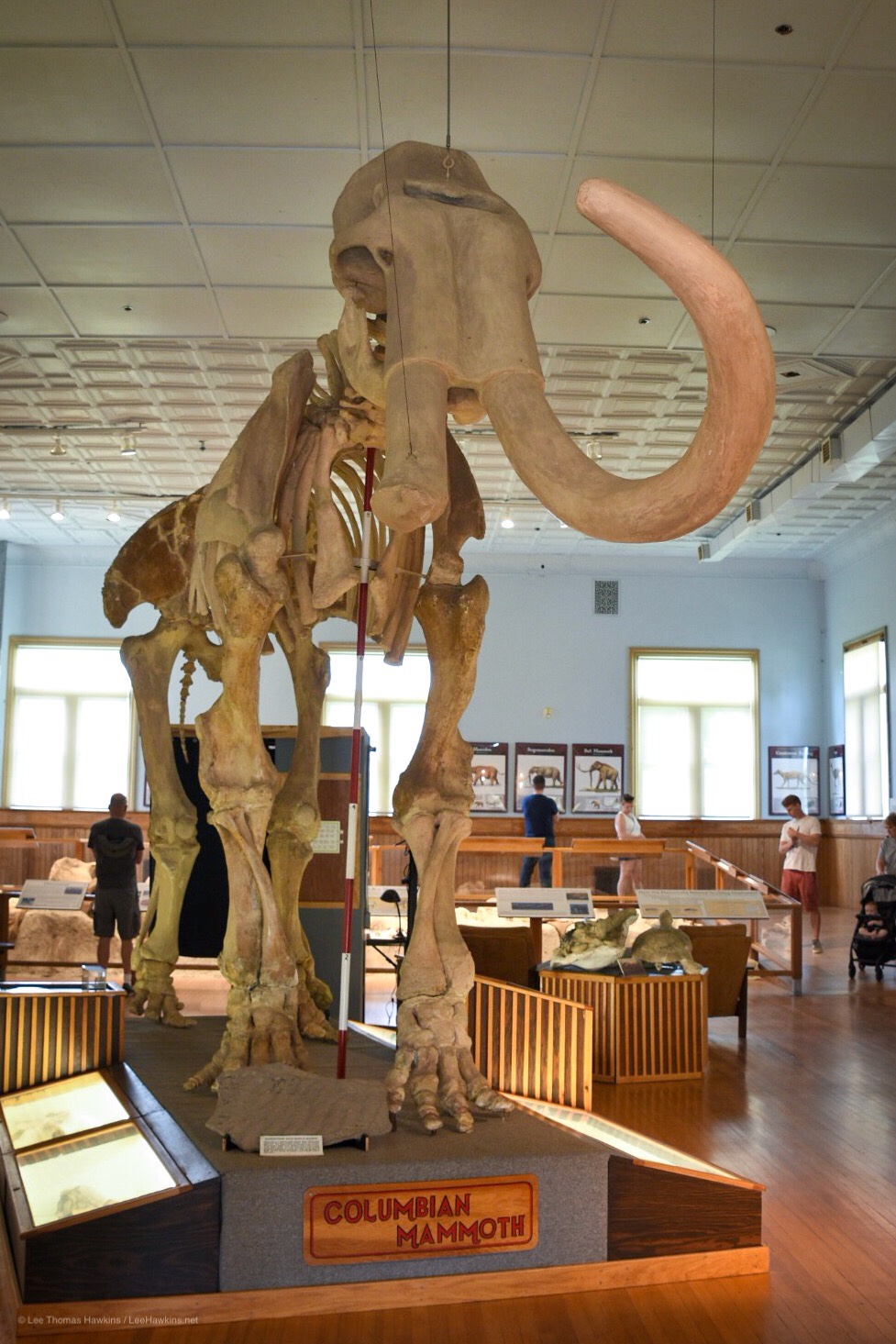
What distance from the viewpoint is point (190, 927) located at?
7.28 meters

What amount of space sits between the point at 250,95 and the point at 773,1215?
20.2 ft

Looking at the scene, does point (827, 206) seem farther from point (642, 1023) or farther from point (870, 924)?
point (870, 924)

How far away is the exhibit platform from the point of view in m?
3.06

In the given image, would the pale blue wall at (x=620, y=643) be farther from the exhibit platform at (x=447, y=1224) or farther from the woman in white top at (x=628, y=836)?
the exhibit platform at (x=447, y=1224)

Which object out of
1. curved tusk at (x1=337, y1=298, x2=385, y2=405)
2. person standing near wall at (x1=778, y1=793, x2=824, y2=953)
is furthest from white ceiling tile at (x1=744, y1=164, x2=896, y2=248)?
person standing near wall at (x1=778, y1=793, x2=824, y2=953)

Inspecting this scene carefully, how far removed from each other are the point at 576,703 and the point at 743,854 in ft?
10.8

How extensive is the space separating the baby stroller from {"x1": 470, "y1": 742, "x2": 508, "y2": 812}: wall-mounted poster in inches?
308

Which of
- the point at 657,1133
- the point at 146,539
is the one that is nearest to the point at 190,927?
the point at 146,539

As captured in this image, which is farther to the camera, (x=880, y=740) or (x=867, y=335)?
(x=880, y=740)

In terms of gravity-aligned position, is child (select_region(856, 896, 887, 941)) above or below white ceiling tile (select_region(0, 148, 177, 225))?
below

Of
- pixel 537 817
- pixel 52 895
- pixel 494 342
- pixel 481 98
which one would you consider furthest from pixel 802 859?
pixel 494 342

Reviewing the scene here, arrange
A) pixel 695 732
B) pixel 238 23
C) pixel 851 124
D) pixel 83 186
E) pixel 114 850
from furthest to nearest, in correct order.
A: pixel 695 732
pixel 114 850
pixel 83 186
pixel 851 124
pixel 238 23

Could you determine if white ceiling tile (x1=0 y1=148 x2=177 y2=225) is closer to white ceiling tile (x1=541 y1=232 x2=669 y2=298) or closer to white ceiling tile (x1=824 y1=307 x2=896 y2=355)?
white ceiling tile (x1=541 y1=232 x2=669 y2=298)

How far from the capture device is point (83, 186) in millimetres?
7797
